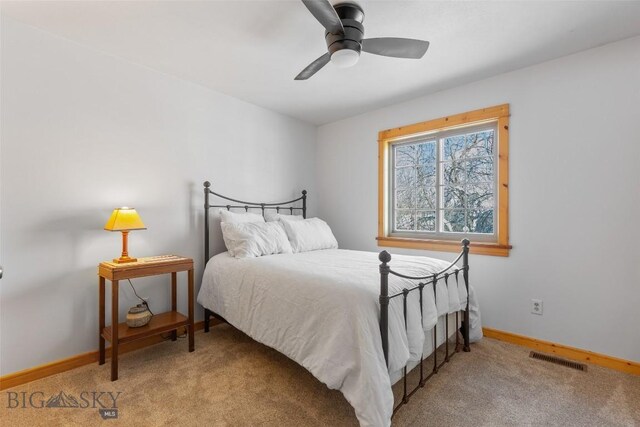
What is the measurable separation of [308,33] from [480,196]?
7.12ft

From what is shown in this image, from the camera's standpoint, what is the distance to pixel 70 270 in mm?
2229

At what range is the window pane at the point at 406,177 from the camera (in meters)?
3.47

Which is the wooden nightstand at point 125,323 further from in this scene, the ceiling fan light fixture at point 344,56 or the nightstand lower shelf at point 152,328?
the ceiling fan light fixture at point 344,56

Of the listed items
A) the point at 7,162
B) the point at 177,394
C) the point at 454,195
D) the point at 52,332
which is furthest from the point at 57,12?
the point at 454,195

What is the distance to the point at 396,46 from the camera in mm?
1882

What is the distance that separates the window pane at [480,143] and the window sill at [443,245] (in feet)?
2.90

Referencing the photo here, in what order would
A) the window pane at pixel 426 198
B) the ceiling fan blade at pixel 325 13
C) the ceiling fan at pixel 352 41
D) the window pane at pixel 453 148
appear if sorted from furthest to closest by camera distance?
the window pane at pixel 426 198
the window pane at pixel 453 148
the ceiling fan at pixel 352 41
the ceiling fan blade at pixel 325 13

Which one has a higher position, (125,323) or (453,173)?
(453,173)

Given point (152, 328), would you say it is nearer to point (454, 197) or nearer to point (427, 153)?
point (454, 197)

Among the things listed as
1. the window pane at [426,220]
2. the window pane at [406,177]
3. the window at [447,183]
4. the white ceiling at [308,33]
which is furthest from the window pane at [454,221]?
the white ceiling at [308,33]

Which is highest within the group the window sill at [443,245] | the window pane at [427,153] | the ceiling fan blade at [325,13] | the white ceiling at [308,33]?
the white ceiling at [308,33]

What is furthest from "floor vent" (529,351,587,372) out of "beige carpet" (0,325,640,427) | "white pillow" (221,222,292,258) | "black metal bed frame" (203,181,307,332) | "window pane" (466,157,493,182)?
"black metal bed frame" (203,181,307,332)

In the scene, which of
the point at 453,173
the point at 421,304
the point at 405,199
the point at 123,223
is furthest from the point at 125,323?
the point at 453,173

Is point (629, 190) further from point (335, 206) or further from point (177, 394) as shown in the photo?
point (177, 394)
